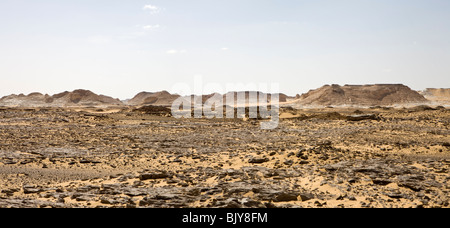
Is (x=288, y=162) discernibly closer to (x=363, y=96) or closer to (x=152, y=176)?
(x=152, y=176)

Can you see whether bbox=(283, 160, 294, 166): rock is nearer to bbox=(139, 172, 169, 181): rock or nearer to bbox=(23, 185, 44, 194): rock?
bbox=(139, 172, 169, 181): rock

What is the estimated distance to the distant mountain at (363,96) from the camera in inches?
2946

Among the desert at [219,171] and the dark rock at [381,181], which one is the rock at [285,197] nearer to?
the desert at [219,171]

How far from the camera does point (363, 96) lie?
257 feet

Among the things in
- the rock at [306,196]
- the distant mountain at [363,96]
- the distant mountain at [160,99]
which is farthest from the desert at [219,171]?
the distant mountain at [160,99]

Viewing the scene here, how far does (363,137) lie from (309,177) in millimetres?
9730

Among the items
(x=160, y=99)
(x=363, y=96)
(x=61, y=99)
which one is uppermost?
(x=363, y=96)

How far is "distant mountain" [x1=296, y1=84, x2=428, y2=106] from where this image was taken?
246 ft

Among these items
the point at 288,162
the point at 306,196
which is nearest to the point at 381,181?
the point at 306,196

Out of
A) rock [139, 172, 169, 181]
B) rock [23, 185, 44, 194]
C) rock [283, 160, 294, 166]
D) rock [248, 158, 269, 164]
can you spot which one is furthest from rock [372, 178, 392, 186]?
rock [23, 185, 44, 194]

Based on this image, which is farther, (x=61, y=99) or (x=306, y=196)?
(x=61, y=99)

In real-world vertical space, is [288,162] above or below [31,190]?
above
